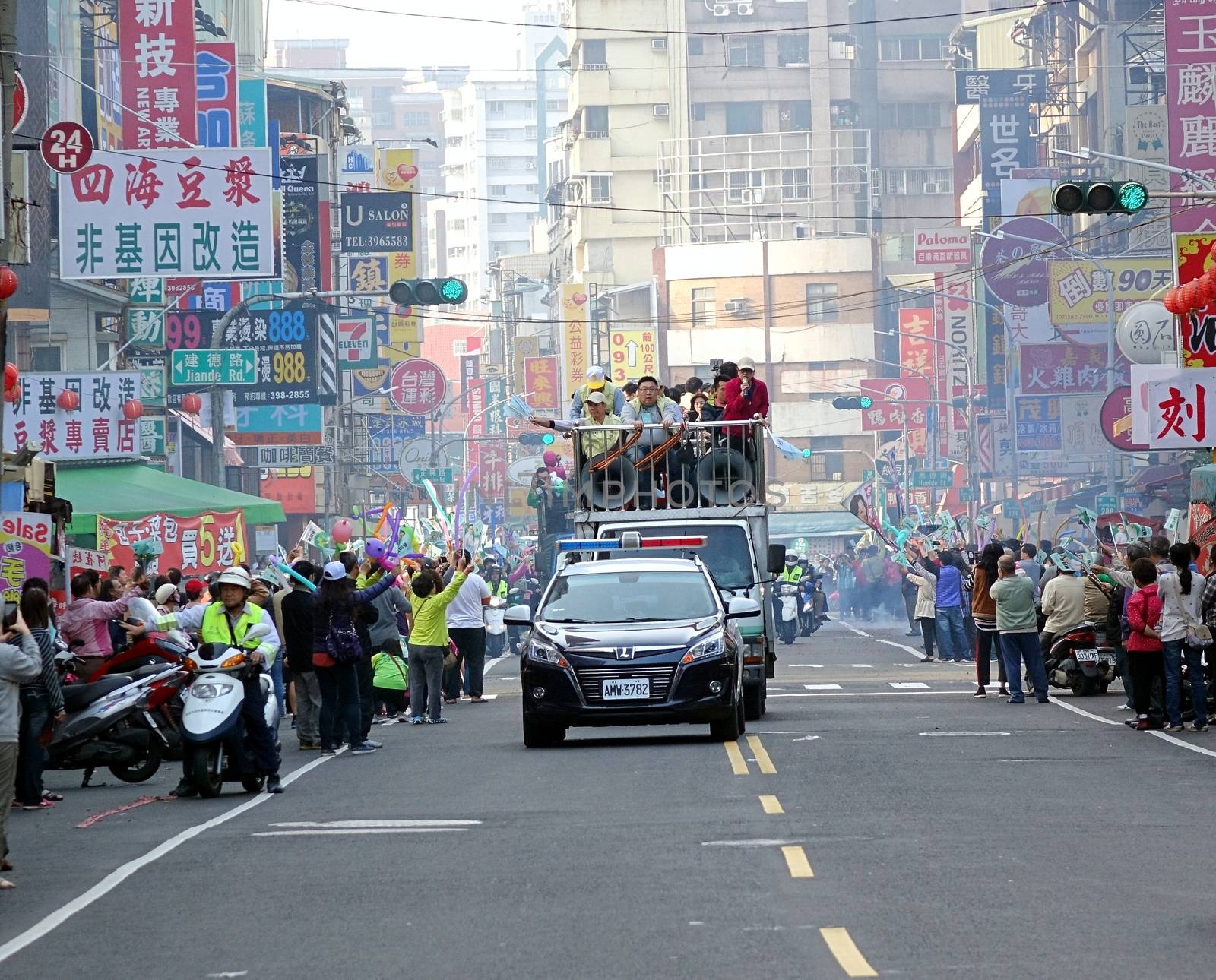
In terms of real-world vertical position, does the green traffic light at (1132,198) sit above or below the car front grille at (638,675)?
above

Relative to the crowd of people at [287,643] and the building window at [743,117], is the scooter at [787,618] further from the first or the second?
the building window at [743,117]

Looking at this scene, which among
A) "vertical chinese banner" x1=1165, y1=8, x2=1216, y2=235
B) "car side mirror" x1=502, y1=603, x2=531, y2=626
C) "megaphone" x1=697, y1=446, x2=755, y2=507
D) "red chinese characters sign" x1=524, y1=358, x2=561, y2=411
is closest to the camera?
"car side mirror" x1=502, y1=603, x2=531, y2=626

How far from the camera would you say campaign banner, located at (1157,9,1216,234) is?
42.9m

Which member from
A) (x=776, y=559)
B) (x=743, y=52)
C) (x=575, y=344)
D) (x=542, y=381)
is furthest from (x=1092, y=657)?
(x=743, y=52)

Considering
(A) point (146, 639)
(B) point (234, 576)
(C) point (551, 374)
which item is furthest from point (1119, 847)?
(C) point (551, 374)

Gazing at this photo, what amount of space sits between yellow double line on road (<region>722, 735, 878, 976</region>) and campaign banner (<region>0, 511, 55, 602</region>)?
626 cm

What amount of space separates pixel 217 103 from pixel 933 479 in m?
46.7

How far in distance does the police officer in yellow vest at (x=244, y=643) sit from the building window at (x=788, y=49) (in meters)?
119

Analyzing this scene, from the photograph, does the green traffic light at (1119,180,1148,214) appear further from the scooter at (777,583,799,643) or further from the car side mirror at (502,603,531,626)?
the scooter at (777,583,799,643)

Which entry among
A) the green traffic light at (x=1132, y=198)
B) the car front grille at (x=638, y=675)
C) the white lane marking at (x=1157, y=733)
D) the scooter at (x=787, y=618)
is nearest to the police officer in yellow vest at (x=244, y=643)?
the car front grille at (x=638, y=675)

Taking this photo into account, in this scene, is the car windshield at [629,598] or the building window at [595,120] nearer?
the car windshield at [629,598]

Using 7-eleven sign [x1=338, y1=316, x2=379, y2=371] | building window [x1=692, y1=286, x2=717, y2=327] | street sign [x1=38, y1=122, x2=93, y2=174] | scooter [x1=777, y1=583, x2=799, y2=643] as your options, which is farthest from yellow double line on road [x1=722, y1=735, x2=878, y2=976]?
building window [x1=692, y1=286, x2=717, y2=327]

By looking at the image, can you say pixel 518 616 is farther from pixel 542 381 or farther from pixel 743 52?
pixel 743 52

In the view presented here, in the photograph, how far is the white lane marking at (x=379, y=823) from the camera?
1460cm
